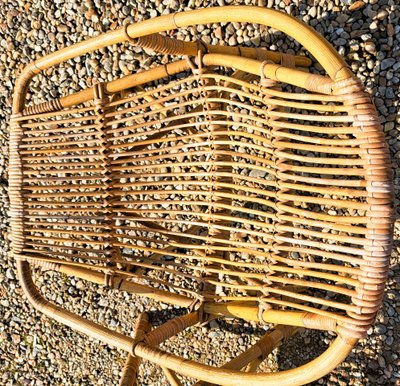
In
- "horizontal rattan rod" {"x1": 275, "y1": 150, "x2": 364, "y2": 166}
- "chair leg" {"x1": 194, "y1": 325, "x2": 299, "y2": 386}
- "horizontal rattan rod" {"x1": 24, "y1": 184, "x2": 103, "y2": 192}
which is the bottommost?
"chair leg" {"x1": 194, "y1": 325, "x2": 299, "y2": 386}

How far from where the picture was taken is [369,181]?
0.88m

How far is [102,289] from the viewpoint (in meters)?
2.02

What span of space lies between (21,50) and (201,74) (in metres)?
1.24

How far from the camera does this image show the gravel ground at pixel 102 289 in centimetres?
155

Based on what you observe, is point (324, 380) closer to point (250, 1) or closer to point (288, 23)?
point (288, 23)

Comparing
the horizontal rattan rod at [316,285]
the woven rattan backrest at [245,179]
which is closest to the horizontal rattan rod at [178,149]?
the woven rattan backrest at [245,179]

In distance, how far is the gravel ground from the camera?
60.9 inches

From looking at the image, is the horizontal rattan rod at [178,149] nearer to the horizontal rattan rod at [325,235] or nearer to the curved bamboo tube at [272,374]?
the horizontal rattan rod at [325,235]

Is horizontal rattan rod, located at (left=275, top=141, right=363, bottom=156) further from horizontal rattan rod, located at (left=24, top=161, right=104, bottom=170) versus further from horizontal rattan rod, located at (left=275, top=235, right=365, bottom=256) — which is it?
horizontal rattan rod, located at (left=24, top=161, right=104, bottom=170)

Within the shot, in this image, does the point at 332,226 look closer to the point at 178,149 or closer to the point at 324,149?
the point at 324,149

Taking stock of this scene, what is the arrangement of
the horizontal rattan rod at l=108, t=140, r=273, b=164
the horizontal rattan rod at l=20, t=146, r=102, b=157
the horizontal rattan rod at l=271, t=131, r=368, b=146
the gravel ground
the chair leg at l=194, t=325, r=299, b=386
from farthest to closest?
the gravel ground → the horizontal rattan rod at l=20, t=146, r=102, b=157 → the chair leg at l=194, t=325, r=299, b=386 → the horizontal rattan rod at l=108, t=140, r=273, b=164 → the horizontal rattan rod at l=271, t=131, r=368, b=146

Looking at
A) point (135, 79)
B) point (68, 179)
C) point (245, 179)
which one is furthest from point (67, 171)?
point (245, 179)

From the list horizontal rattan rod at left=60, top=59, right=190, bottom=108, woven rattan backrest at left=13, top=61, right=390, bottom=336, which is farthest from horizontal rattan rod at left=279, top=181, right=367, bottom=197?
horizontal rattan rod at left=60, top=59, right=190, bottom=108

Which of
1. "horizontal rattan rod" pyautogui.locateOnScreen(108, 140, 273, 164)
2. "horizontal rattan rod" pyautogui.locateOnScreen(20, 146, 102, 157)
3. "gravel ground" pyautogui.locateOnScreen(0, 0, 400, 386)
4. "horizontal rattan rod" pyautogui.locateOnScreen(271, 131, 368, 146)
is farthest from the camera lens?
"gravel ground" pyautogui.locateOnScreen(0, 0, 400, 386)
